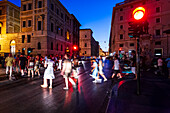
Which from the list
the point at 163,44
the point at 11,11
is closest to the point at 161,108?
the point at 163,44

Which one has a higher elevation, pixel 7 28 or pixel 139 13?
pixel 7 28

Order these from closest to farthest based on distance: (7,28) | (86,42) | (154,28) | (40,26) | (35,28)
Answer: (40,26) < (35,28) < (7,28) < (154,28) < (86,42)

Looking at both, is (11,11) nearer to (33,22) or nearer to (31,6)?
(31,6)

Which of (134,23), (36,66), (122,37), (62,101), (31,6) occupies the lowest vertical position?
(62,101)

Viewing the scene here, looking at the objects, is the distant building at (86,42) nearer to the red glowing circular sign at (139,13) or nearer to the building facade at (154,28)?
the building facade at (154,28)

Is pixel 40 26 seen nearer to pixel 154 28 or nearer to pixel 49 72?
pixel 49 72

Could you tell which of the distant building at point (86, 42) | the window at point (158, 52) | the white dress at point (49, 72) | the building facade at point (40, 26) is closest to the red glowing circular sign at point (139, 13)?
the white dress at point (49, 72)

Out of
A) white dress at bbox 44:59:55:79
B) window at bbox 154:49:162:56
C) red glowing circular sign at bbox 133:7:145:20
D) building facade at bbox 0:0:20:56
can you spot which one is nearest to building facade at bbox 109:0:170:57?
window at bbox 154:49:162:56

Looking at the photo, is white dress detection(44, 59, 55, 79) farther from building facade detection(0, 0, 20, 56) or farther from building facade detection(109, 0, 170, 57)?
building facade detection(0, 0, 20, 56)

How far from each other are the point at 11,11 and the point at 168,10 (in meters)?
43.5

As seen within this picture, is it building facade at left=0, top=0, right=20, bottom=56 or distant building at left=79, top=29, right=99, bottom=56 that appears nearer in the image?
building facade at left=0, top=0, right=20, bottom=56

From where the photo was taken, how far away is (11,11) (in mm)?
27984

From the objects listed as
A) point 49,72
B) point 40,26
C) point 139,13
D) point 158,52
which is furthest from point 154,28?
point 49,72

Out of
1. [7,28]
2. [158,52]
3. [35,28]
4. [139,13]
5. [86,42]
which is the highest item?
[86,42]
